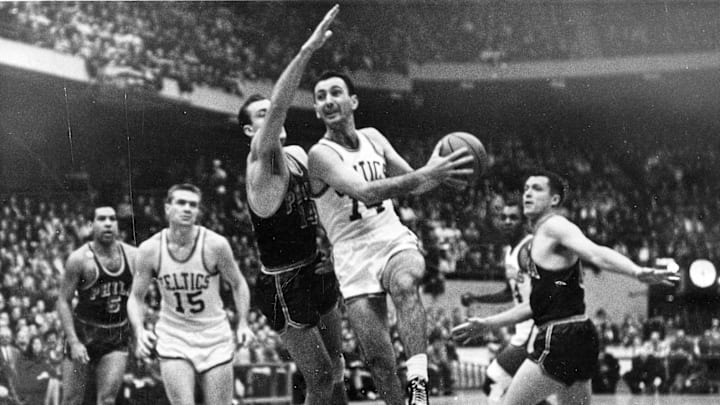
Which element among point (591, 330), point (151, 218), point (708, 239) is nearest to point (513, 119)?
point (708, 239)

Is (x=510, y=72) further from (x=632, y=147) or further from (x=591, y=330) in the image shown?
(x=591, y=330)

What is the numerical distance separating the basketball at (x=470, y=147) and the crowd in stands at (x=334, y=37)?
13.1 metres

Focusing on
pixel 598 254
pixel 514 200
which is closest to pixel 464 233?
pixel 514 200

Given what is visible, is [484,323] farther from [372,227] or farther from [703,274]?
[703,274]

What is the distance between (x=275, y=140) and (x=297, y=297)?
1.02 metres

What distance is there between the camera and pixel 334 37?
20.5 meters

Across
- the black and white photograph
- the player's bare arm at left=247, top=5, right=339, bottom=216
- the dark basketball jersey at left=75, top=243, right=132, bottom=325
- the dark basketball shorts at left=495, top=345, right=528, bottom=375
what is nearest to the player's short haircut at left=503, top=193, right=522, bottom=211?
the black and white photograph

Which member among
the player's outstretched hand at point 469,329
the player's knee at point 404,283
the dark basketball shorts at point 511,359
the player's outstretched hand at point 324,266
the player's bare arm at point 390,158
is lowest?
the dark basketball shorts at point 511,359

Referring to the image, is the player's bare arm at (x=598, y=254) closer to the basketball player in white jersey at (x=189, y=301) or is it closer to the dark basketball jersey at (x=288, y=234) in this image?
the dark basketball jersey at (x=288, y=234)

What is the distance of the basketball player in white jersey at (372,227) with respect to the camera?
488 centimetres

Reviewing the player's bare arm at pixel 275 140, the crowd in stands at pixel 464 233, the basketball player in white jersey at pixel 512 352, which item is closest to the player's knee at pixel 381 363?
the player's bare arm at pixel 275 140

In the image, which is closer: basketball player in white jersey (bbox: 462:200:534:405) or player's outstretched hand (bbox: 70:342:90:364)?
player's outstretched hand (bbox: 70:342:90:364)

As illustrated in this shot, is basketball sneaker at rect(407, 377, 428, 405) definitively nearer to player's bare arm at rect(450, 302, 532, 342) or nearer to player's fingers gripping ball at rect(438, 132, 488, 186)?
player's bare arm at rect(450, 302, 532, 342)

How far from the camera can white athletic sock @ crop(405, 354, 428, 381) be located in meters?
4.77
